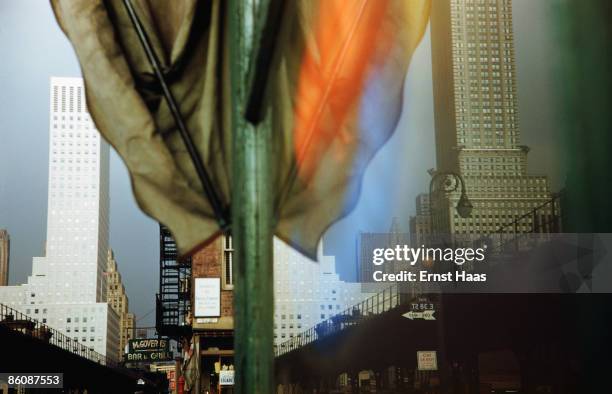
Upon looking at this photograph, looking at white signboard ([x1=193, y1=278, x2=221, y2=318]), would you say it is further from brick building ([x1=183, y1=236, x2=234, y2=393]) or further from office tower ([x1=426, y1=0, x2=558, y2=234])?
office tower ([x1=426, y1=0, x2=558, y2=234])

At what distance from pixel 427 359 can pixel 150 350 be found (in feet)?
58.7

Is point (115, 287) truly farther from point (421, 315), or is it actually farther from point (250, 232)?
point (250, 232)

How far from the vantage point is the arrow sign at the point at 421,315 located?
18.5 meters

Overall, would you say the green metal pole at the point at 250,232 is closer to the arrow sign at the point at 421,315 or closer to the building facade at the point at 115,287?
the building facade at the point at 115,287

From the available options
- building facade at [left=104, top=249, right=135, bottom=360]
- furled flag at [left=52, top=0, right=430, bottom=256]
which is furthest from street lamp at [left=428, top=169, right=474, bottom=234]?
furled flag at [left=52, top=0, right=430, bottom=256]

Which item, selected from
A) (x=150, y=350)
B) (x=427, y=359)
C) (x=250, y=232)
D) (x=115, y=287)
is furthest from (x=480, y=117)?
(x=150, y=350)

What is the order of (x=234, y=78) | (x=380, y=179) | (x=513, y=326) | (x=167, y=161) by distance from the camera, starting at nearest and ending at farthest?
(x=234, y=78), (x=167, y=161), (x=380, y=179), (x=513, y=326)

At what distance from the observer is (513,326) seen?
17203 millimetres

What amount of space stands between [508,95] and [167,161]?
10.4 m

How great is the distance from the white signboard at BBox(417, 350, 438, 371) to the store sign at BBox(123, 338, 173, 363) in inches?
650

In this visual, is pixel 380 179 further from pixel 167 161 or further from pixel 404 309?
pixel 404 309

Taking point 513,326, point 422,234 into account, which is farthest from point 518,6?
point 513,326

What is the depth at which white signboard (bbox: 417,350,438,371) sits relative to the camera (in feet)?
63.3

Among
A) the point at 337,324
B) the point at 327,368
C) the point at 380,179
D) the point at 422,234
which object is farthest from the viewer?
the point at 327,368
